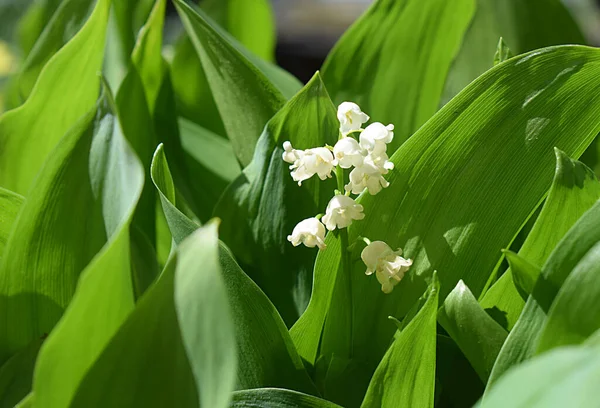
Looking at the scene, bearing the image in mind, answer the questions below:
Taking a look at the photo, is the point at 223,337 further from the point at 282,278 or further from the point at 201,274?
the point at 282,278

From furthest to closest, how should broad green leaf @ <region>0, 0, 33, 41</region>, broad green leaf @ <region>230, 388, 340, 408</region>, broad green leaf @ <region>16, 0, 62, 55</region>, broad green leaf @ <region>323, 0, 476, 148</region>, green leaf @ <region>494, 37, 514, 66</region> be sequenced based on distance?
broad green leaf @ <region>0, 0, 33, 41</region> → broad green leaf @ <region>16, 0, 62, 55</region> → broad green leaf @ <region>323, 0, 476, 148</region> → green leaf @ <region>494, 37, 514, 66</region> → broad green leaf @ <region>230, 388, 340, 408</region>

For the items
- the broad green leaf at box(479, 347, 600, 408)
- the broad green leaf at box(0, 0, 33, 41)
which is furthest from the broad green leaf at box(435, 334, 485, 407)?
the broad green leaf at box(0, 0, 33, 41)

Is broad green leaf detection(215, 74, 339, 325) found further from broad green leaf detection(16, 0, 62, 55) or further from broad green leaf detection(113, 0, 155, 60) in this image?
broad green leaf detection(16, 0, 62, 55)

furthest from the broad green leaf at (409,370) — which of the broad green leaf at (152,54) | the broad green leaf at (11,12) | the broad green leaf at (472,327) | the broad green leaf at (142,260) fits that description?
the broad green leaf at (11,12)

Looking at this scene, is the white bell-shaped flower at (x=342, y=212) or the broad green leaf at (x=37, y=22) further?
the broad green leaf at (x=37, y=22)

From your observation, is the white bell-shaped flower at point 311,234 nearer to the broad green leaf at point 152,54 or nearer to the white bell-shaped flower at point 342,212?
the white bell-shaped flower at point 342,212

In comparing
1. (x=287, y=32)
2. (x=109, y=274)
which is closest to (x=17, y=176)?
(x=109, y=274)
